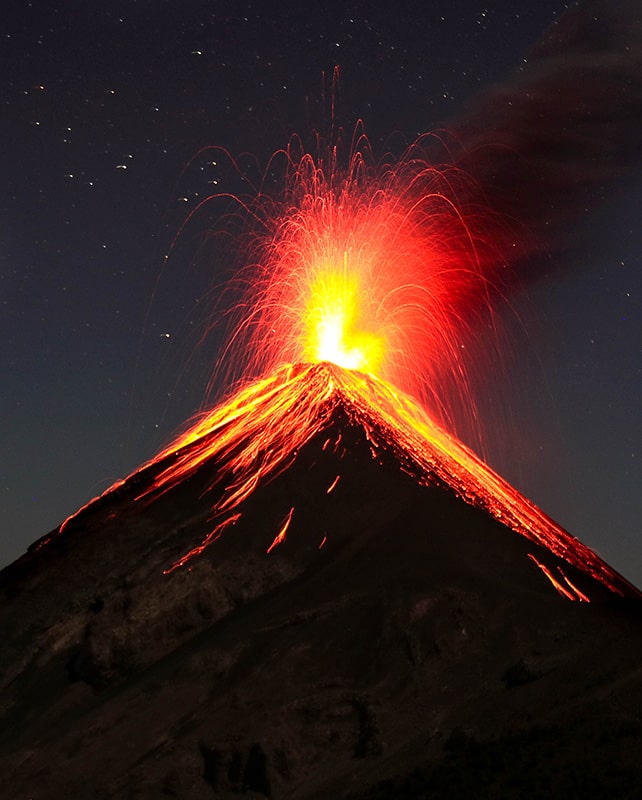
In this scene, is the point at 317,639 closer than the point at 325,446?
Yes

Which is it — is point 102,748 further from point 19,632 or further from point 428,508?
point 428,508

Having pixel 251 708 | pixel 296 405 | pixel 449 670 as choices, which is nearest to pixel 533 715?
pixel 449 670

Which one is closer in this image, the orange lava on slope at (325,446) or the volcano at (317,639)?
the volcano at (317,639)

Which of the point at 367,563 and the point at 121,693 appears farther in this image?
the point at 367,563

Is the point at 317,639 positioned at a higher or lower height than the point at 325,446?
lower

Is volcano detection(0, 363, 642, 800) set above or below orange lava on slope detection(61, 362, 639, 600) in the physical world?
below
